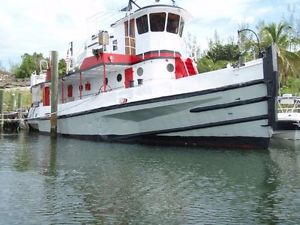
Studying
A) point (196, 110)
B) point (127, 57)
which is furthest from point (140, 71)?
point (196, 110)

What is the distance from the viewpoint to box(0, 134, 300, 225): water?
773 cm

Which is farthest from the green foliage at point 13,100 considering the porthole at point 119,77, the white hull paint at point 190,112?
the white hull paint at point 190,112

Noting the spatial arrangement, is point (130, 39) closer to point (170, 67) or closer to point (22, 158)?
point (170, 67)

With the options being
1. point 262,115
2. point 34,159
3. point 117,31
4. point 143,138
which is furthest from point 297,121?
point 34,159

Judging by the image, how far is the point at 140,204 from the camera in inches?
335

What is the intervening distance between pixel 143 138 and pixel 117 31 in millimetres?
5275

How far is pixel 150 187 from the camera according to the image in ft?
33.2

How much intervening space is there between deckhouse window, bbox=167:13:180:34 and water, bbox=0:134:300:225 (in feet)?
18.5

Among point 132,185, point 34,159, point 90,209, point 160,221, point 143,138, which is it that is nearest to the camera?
point 160,221

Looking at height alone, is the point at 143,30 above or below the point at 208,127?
above

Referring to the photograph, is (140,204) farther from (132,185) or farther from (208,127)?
(208,127)

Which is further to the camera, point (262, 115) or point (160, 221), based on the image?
point (262, 115)

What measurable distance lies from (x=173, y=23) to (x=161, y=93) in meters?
3.81

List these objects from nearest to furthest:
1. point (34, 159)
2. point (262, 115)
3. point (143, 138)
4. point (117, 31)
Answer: point (34, 159) < point (262, 115) < point (143, 138) < point (117, 31)
